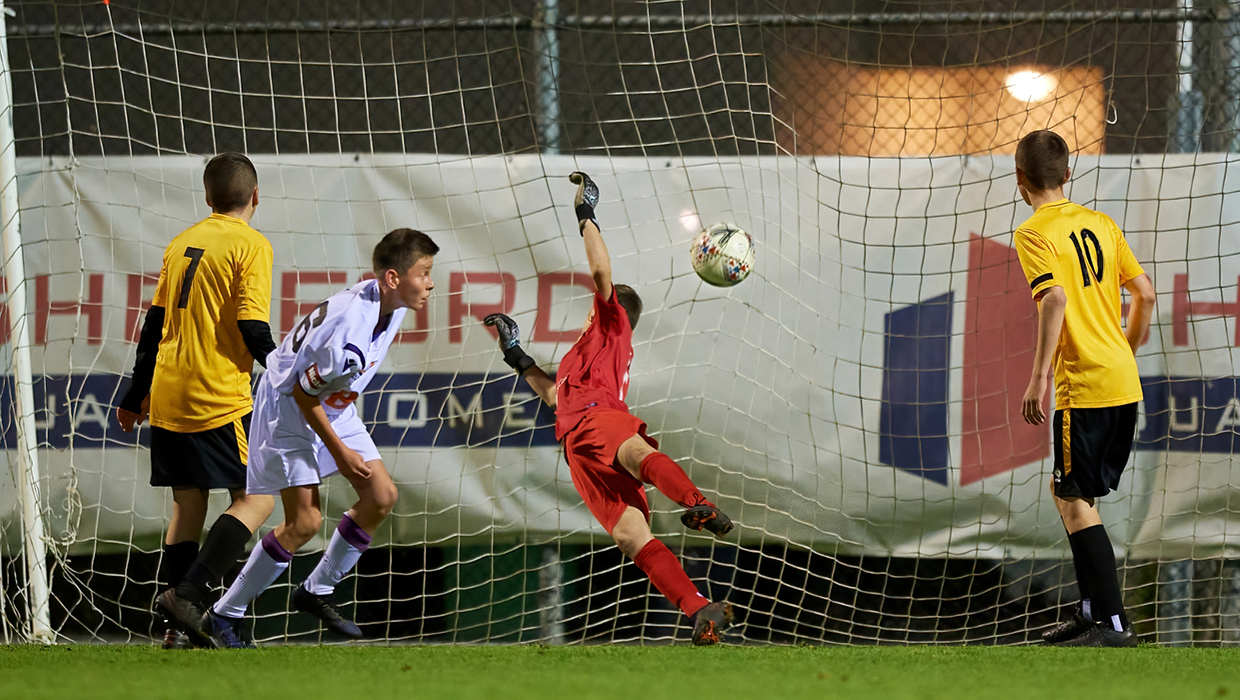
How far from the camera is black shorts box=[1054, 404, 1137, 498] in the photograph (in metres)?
3.71

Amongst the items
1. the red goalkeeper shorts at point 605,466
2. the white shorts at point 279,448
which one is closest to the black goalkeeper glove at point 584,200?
the red goalkeeper shorts at point 605,466

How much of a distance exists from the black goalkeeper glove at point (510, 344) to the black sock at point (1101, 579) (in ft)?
6.83

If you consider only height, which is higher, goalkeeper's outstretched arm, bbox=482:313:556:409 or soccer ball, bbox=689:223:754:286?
soccer ball, bbox=689:223:754:286

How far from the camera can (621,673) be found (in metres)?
2.93

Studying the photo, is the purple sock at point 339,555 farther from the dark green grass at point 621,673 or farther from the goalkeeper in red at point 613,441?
the goalkeeper in red at point 613,441

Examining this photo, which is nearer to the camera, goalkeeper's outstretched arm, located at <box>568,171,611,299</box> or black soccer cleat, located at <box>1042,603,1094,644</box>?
black soccer cleat, located at <box>1042,603,1094,644</box>

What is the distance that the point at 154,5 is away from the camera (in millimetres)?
5473

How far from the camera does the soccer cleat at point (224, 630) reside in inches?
143

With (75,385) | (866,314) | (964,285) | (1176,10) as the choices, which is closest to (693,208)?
(866,314)

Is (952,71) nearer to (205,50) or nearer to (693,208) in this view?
(693,208)

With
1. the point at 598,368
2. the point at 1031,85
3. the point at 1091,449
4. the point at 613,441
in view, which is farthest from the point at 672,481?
the point at 1031,85

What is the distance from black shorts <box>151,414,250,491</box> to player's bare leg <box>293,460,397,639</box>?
39 centimetres

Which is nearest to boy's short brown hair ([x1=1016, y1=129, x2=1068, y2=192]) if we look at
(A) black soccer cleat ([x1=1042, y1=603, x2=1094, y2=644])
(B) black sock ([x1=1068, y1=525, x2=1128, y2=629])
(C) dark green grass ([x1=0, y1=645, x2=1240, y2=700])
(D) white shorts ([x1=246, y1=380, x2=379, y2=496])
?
(B) black sock ([x1=1068, y1=525, x2=1128, y2=629])

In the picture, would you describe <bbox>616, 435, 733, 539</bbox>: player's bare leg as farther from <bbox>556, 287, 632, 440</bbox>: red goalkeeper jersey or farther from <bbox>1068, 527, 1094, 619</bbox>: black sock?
<bbox>1068, 527, 1094, 619</bbox>: black sock
